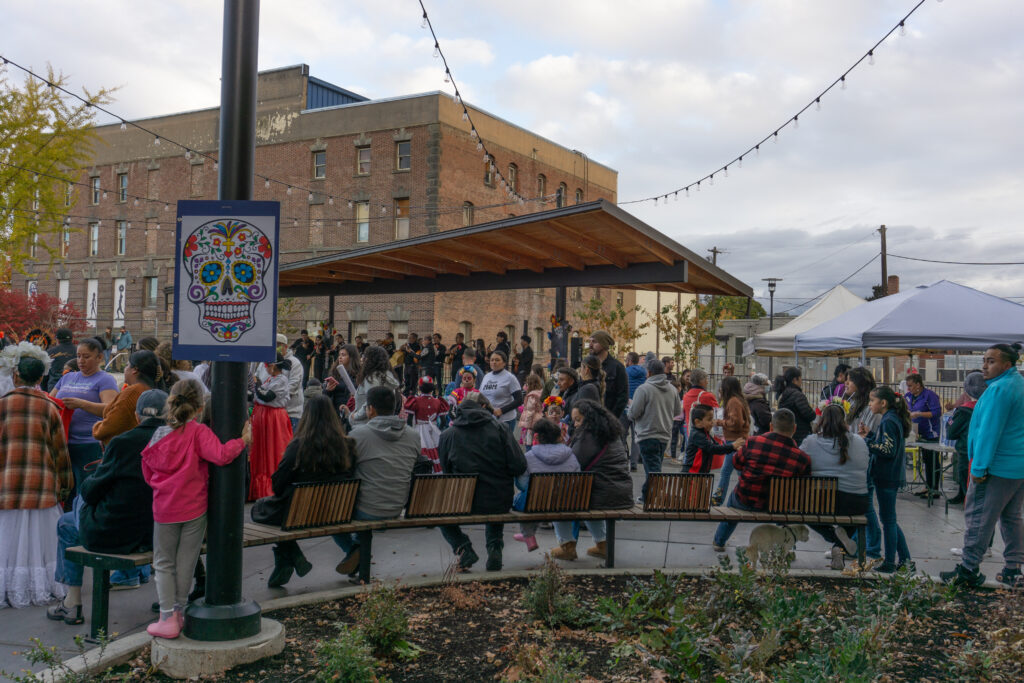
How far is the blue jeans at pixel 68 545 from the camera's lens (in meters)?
5.28

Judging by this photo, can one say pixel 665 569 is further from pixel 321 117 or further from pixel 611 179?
pixel 611 179

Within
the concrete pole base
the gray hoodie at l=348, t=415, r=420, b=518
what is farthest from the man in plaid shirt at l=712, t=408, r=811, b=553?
the concrete pole base

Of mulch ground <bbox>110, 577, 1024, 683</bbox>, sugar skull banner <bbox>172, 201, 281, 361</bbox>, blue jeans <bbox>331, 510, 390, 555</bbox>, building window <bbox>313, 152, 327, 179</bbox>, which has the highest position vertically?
building window <bbox>313, 152, 327, 179</bbox>

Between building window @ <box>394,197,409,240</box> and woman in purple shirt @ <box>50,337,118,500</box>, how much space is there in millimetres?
25970

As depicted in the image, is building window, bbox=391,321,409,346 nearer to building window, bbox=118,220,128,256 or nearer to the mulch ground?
building window, bbox=118,220,128,256

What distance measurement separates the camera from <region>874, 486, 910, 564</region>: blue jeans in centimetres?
698

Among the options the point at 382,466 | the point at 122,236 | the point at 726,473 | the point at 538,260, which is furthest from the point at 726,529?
the point at 122,236

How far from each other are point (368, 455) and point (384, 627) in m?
1.99

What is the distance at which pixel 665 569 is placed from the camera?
6.67 meters

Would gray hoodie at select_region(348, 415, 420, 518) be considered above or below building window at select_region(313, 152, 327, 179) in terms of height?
below

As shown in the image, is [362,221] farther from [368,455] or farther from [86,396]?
[368,455]

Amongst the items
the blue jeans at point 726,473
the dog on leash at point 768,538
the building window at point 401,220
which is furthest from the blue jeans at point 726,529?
the building window at point 401,220

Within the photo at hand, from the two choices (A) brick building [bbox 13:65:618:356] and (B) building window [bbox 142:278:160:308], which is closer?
(A) brick building [bbox 13:65:618:356]

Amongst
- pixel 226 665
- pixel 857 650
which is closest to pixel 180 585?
pixel 226 665
